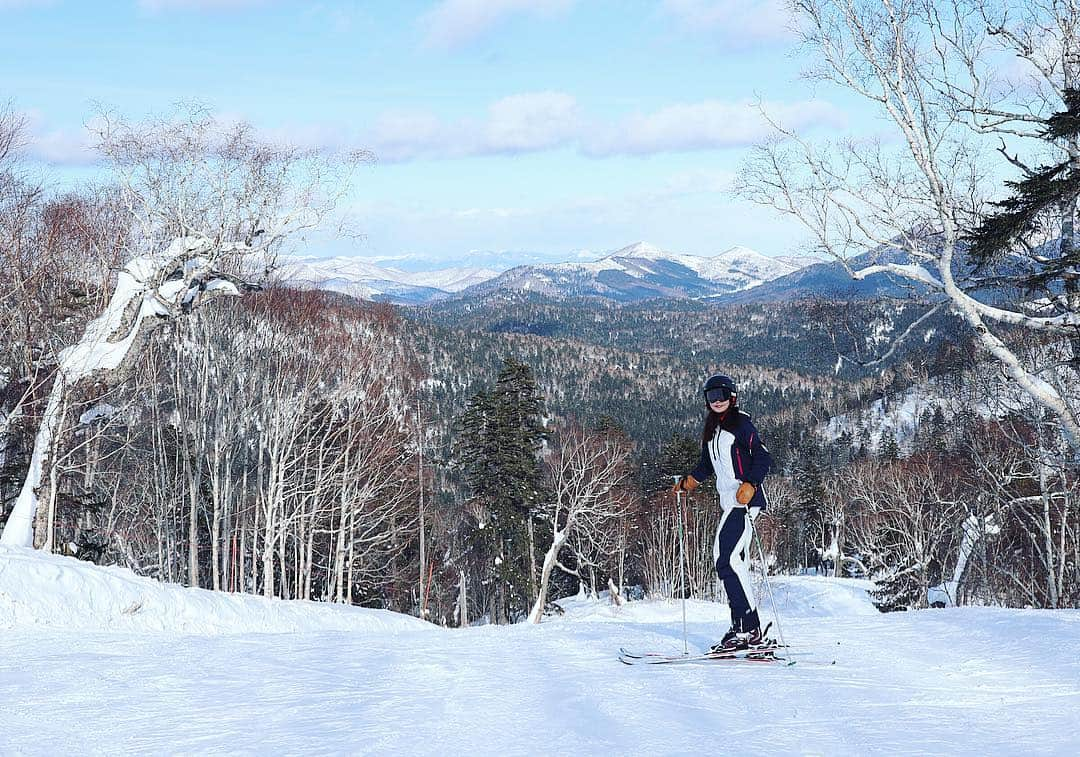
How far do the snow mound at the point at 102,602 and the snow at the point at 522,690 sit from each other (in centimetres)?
4

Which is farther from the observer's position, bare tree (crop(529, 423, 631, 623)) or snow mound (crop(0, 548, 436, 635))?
bare tree (crop(529, 423, 631, 623))

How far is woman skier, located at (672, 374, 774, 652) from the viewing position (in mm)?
6109

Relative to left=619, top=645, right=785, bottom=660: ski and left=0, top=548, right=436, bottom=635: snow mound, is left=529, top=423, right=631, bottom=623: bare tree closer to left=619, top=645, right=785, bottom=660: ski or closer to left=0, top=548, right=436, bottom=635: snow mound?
left=0, top=548, right=436, bottom=635: snow mound

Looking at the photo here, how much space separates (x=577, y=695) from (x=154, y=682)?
2655 mm

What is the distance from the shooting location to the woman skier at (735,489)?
611 cm

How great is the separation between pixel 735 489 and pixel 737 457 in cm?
27

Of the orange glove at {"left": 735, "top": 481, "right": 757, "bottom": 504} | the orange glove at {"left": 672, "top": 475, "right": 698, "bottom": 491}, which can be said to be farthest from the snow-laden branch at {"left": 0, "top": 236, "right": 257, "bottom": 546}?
the orange glove at {"left": 735, "top": 481, "right": 757, "bottom": 504}

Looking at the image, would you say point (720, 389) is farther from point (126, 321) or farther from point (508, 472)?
point (508, 472)

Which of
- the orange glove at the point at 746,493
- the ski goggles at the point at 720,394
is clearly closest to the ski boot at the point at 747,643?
the orange glove at the point at 746,493

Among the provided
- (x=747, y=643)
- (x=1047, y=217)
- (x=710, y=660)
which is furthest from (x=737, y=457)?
(x=1047, y=217)

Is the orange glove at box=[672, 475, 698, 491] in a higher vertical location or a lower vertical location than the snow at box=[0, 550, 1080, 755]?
higher

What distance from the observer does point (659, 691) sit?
4.96 m

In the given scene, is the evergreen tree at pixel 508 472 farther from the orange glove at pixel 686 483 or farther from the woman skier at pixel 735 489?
the woman skier at pixel 735 489

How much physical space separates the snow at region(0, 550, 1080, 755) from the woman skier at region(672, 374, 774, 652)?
0.50 meters
